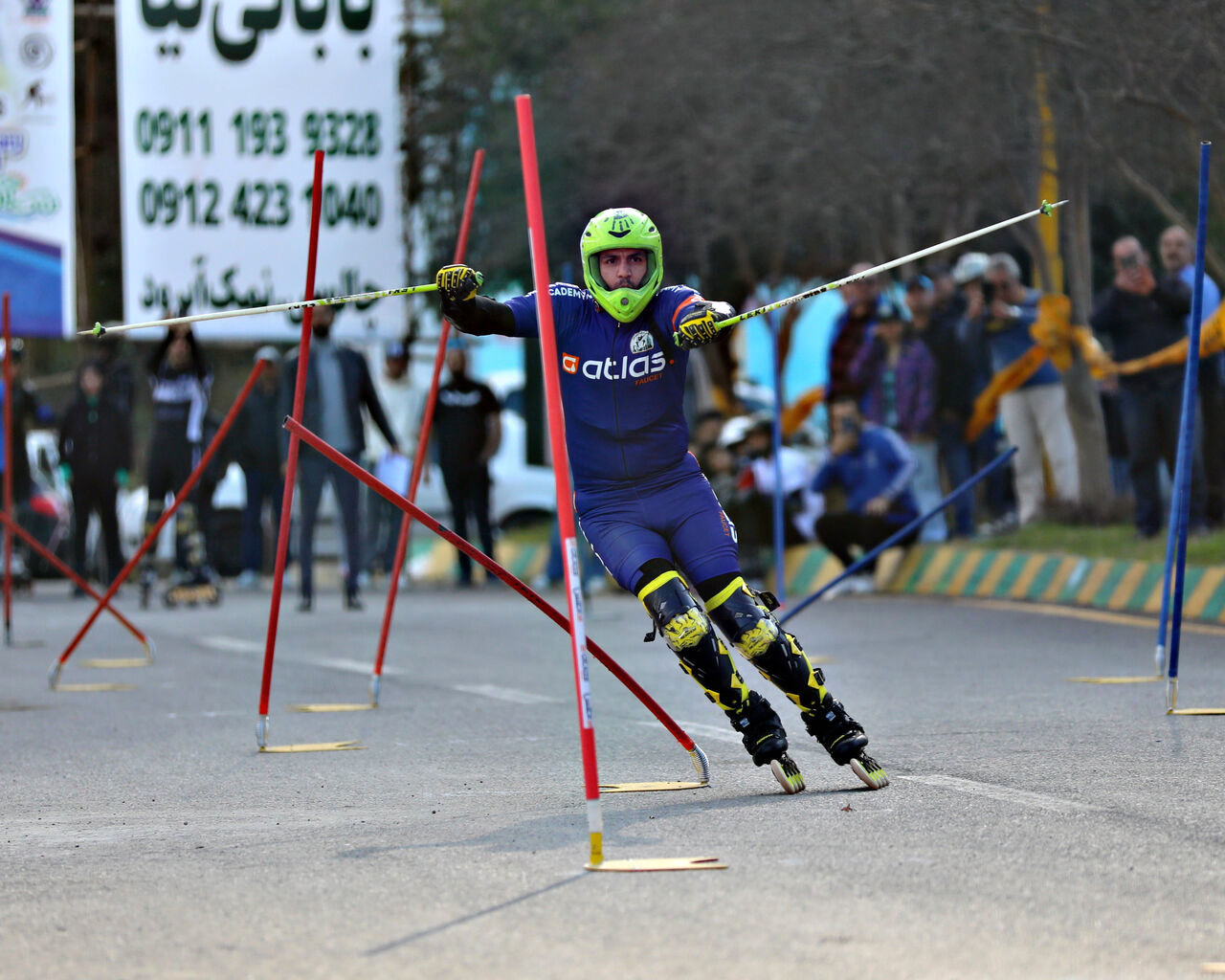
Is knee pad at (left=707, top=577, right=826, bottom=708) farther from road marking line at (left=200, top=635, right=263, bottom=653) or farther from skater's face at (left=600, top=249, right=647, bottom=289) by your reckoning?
road marking line at (left=200, top=635, right=263, bottom=653)

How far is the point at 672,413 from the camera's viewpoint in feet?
24.1

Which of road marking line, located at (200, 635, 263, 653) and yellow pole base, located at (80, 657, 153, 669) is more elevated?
yellow pole base, located at (80, 657, 153, 669)

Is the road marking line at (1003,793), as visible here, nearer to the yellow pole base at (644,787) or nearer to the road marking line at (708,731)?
the yellow pole base at (644,787)

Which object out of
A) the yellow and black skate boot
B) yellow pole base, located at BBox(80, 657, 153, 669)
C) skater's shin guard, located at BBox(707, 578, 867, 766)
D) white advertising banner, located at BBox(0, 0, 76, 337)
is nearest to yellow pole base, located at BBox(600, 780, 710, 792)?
the yellow and black skate boot

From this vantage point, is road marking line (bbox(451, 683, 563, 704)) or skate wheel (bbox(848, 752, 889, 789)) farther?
road marking line (bbox(451, 683, 563, 704))

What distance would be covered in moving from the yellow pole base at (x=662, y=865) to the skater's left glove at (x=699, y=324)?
179cm

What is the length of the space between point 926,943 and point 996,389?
13.6 meters

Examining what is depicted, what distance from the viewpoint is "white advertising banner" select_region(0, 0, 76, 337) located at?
2228 centimetres

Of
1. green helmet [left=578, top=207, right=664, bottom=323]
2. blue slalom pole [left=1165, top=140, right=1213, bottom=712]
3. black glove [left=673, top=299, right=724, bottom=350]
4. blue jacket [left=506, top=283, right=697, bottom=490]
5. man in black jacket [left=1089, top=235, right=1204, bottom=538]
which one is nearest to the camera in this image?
black glove [left=673, top=299, right=724, bottom=350]

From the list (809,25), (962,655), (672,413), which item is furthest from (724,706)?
(809,25)

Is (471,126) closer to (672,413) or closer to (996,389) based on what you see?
(996,389)

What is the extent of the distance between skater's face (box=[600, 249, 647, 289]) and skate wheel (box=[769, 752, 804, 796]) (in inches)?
59.4

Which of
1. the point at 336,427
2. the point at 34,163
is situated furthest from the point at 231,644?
the point at 34,163

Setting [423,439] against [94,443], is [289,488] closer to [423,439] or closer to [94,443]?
[423,439]
